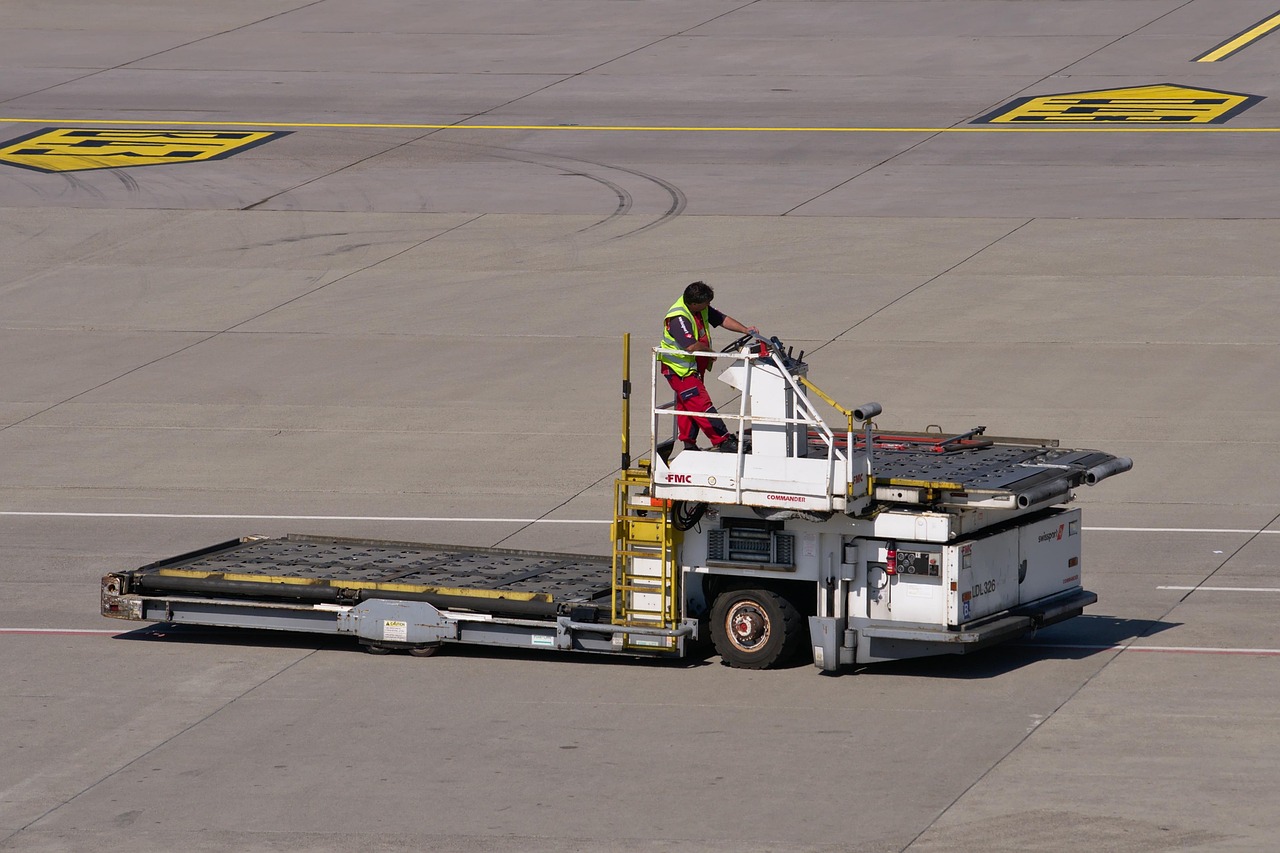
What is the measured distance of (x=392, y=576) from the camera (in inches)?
697

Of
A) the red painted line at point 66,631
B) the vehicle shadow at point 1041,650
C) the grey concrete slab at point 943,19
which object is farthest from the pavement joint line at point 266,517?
the grey concrete slab at point 943,19

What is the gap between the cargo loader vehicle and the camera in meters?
15.8

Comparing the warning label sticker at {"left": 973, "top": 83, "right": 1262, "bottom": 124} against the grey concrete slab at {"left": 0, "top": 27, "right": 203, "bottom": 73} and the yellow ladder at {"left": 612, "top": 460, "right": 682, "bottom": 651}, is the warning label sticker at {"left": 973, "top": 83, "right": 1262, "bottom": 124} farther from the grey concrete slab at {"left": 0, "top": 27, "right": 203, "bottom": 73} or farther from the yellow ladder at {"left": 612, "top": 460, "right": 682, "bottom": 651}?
the yellow ladder at {"left": 612, "top": 460, "right": 682, "bottom": 651}

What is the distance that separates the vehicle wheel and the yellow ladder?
0.46m

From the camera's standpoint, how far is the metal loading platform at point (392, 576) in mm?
16906

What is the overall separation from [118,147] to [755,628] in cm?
3028

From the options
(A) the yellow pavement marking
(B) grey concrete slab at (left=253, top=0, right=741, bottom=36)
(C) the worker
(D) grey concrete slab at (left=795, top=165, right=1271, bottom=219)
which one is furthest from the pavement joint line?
(B) grey concrete slab at (left=253, top=0, right=741, bottom=36)

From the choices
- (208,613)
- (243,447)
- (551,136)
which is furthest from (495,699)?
(551,136)

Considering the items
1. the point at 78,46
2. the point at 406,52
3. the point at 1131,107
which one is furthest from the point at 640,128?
the point at 78,46

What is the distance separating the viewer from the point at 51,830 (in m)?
13.2

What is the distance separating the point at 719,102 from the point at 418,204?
959cm

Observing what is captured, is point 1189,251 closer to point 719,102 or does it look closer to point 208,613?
point 719,102

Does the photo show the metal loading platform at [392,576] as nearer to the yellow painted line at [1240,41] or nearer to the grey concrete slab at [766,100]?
the grey concrete slab at [766,100]

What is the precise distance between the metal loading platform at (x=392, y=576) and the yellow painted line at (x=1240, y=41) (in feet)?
106
